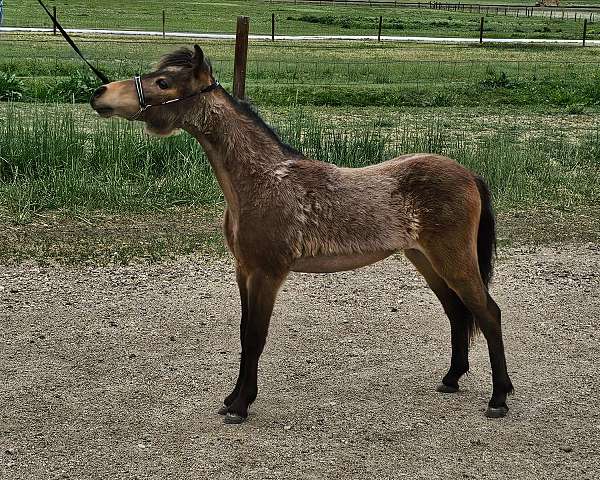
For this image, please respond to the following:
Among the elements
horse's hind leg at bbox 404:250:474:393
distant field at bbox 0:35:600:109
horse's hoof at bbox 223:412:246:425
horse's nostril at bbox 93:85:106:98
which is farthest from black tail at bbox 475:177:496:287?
distant field at bbox 0:35:600:109

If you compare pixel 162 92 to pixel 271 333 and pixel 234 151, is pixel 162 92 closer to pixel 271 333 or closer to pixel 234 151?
pixel 234 151

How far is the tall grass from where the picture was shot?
10.4 meters

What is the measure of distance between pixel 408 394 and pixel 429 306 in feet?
5.84

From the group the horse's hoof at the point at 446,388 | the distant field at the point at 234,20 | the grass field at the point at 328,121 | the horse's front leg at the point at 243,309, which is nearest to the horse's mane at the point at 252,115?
the horse's front leg at the point at 243,309

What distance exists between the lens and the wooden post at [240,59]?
11.5m

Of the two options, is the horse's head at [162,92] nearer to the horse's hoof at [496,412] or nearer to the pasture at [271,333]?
the pasture at [271,333]

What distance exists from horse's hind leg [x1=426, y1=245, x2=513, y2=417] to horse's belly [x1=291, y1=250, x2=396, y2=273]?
0.31m

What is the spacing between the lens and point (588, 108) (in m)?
19.4

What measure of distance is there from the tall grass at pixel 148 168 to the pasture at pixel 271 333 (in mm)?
29

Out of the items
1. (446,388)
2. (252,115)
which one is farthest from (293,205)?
(446,388)

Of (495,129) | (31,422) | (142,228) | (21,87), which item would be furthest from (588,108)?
(31,422)

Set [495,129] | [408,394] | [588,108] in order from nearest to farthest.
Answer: [408,394] → [495,129] → [588,108]

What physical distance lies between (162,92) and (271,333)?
2.32 m

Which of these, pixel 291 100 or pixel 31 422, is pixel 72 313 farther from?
pixel 291 100
